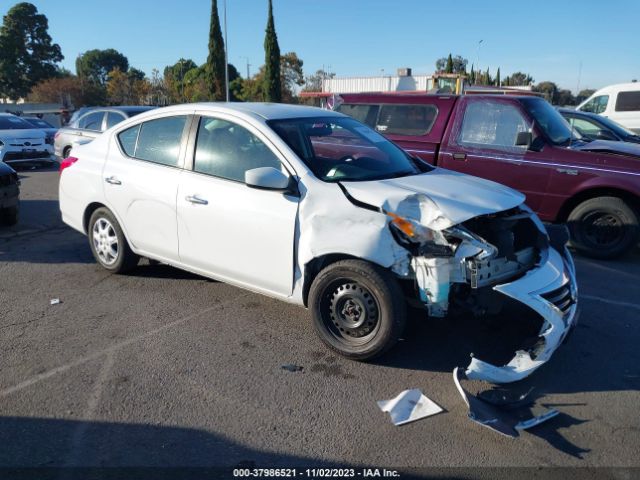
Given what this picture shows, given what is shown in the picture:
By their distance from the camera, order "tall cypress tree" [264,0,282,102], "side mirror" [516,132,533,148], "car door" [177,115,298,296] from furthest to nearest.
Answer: "tall cypress tree" [264,0,282,102] < "side mirror" [516,132,533,148] < "car door" [177,115,298,296]

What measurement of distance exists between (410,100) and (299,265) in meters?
4.50

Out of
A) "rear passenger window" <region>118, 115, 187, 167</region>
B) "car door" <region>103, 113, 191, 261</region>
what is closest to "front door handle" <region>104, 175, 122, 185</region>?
"car door" <region>103, 113, 191, 261</region>

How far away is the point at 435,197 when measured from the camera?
12.5 ft

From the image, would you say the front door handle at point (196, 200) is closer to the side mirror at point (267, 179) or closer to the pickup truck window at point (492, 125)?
the side mirror at point (267, 179)

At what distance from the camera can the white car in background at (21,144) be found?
1406cm

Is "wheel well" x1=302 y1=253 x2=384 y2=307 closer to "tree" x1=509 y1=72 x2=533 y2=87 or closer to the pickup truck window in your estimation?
the pickup truck window

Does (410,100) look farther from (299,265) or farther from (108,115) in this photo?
(108,115)

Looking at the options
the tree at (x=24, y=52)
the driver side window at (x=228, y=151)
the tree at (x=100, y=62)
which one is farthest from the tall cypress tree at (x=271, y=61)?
the tree at (x=100, y=62)

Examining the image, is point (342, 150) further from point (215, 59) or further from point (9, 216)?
point (215, 59)

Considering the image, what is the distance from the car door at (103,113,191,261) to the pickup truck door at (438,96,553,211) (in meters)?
3.86

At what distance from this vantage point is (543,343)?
340cm

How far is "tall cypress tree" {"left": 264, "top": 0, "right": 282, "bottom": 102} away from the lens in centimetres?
3941

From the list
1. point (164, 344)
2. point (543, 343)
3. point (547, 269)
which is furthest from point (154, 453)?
point (547, 269)

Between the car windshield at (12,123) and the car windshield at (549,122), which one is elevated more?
the car windshield at (549,122)
